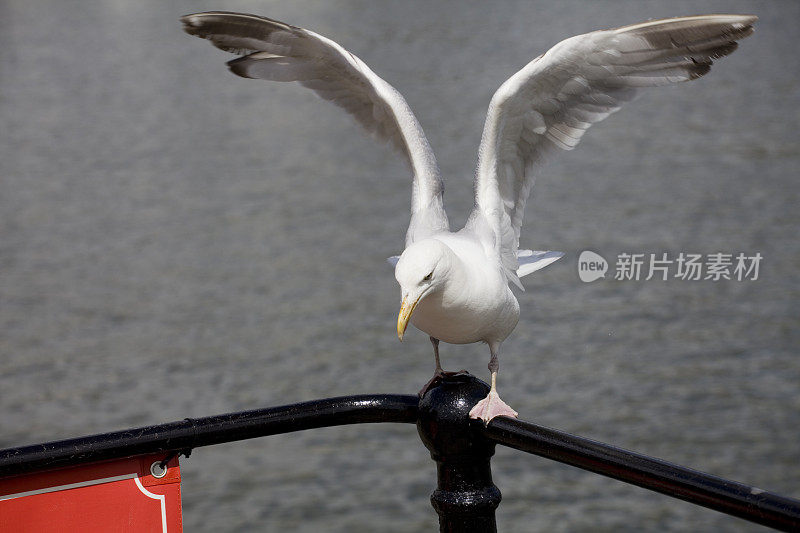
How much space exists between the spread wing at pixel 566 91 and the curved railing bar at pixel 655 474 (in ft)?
3.37

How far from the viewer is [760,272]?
8539mm

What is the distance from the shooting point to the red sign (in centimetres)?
175

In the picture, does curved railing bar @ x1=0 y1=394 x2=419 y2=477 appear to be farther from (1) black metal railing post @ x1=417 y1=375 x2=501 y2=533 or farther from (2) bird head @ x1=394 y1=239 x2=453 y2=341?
(2) bird head @ x1=394 y1=239 x2=453 y2=341

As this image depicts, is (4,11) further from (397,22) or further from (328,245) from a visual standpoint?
(328,245)

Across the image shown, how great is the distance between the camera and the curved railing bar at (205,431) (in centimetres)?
171

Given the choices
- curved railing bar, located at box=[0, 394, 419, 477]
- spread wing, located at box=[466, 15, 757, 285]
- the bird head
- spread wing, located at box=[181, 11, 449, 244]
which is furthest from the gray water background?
curved railing bar, located at box=[0, 394, 419, 477]

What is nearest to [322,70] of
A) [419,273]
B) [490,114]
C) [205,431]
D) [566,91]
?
[490,114]

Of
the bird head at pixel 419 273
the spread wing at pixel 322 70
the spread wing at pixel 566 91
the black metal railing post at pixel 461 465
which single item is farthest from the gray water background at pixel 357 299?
the black metal railing post at pixel 461 465

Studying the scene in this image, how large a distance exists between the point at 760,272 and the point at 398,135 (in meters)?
6.20

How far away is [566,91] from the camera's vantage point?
9.12 ft

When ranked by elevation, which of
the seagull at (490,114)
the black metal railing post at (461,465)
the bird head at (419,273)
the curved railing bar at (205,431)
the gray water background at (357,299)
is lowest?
the black metal railing post at (461,465)

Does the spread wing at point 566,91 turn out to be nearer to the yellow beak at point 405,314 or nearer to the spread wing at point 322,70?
the spread wing at point 322,70

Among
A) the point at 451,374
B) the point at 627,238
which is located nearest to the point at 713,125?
the point at 627,238

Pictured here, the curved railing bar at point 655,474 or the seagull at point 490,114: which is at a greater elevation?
the seagull at point 490,114
